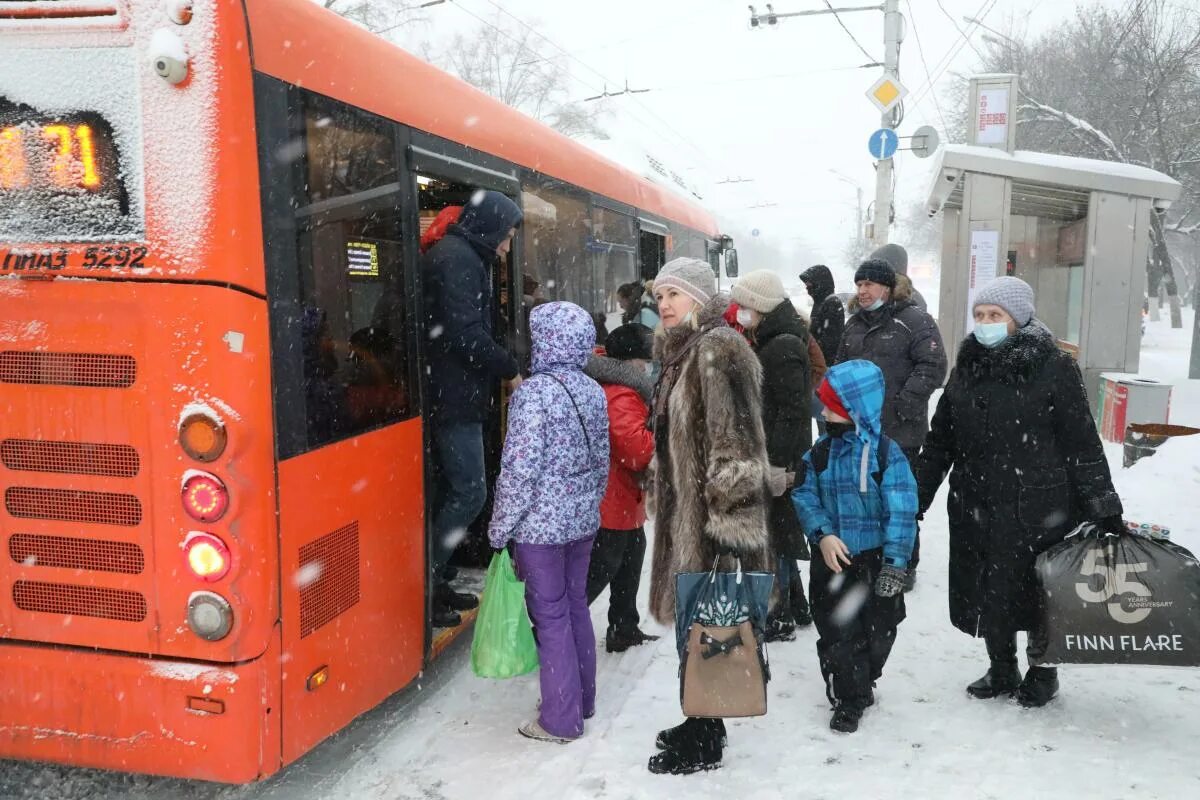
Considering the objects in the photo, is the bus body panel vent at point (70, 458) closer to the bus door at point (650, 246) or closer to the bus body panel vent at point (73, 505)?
the bus body panel vent at point (73, 505)

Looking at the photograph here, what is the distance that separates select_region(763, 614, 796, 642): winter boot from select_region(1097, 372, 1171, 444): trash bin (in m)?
5.86

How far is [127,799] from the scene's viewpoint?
344 cm

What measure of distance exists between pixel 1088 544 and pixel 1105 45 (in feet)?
90.2

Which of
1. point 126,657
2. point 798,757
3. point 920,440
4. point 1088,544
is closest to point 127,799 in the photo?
point 126,657

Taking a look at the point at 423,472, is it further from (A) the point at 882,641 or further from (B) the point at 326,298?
(A) the point at 882,641

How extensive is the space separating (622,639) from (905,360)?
7.24ft

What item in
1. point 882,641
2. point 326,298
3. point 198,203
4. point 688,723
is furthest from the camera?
point 882,641

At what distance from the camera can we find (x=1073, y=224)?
11836 mm

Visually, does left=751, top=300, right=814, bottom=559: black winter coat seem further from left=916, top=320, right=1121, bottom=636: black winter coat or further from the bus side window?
the bus side window

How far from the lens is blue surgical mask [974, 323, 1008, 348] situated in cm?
398

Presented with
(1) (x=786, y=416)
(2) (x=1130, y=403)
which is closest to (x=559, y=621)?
(1) (x=786, y=416)

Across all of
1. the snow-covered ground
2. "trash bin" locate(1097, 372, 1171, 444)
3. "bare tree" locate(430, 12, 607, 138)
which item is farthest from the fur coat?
"bare tree" locate(430, 12, 607, 138)

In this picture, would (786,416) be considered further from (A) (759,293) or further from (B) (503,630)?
(B) (503,630)

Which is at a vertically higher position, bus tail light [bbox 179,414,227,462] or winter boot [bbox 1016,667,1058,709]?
bus tail light [bbox 179,414,227,462]
